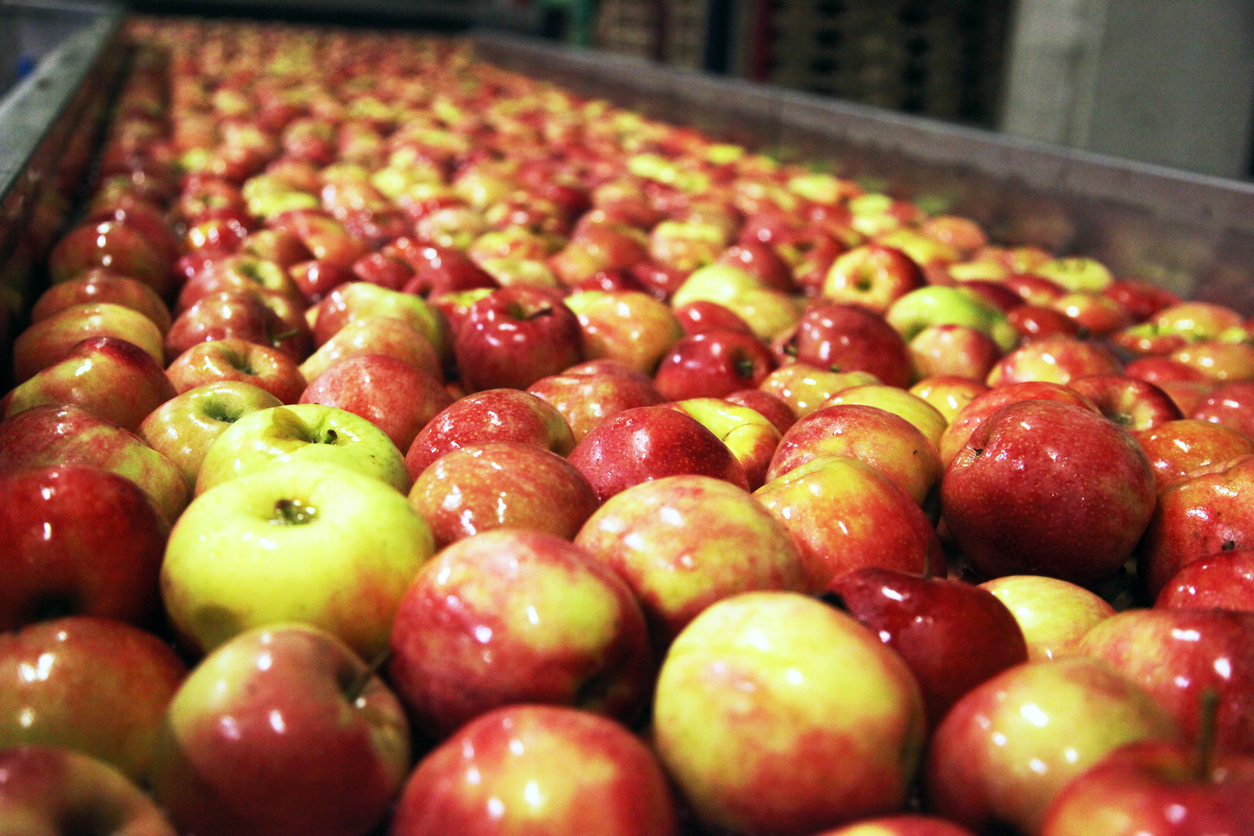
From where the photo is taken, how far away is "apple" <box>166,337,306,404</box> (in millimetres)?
1988

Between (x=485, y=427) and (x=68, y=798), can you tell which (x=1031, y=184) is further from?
(x=68, y=798)

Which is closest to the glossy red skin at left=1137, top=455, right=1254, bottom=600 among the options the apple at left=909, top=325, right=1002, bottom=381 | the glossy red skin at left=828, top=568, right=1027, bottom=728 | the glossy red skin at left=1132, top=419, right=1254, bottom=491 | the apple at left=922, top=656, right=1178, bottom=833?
the glossy red skin at left=1132, top=419, right=1254, bottom=491

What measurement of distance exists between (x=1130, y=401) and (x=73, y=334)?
6.97 feet

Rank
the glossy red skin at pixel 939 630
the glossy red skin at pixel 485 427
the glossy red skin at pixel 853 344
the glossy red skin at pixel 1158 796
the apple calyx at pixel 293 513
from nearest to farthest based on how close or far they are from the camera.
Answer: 1. the glossy red skin at pixel 1158 796
2. the glossy red skin at pixel 939 630
3. the apple calyx at pixel 293 513
4. the glossy red skin at pixel 485 427
5. the glossy red skin at pixel 853 344

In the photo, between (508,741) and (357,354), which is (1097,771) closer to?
(508,741)

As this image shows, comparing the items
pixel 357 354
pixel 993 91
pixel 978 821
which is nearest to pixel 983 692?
pixel 978 821

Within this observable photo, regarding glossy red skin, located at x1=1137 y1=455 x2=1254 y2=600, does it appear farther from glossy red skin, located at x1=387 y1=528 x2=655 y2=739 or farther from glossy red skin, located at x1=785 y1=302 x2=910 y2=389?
glossy red skin, located at x1=387 y1=528 x2=655 y2=739

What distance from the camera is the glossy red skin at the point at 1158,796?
2.69ft

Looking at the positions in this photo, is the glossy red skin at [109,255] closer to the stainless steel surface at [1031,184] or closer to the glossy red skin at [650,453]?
the glossy red skin at [650,453]

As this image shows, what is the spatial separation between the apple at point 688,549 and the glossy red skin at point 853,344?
113cm

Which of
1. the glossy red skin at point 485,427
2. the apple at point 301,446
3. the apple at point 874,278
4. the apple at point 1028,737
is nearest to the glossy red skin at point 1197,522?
the apple at point 1028,737

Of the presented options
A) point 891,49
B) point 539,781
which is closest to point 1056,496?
point 539,781

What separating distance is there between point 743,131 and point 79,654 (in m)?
5.36

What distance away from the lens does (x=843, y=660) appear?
1.05m
